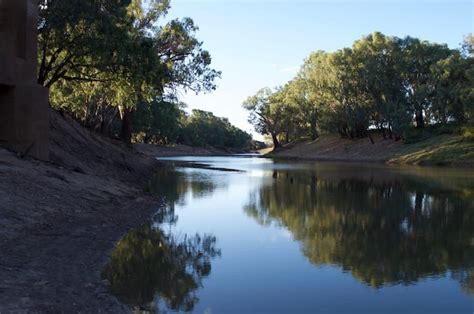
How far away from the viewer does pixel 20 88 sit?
68.7 ft

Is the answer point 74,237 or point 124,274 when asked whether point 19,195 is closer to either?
point 74,237

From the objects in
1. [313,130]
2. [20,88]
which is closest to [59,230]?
[20,88]

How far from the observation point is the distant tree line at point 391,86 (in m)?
66.7

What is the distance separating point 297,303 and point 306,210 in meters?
11.9

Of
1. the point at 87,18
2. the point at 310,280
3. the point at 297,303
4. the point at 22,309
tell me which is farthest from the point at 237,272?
the point at 87,18

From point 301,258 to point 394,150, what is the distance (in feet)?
205

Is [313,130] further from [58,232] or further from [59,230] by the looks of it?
[58,232]

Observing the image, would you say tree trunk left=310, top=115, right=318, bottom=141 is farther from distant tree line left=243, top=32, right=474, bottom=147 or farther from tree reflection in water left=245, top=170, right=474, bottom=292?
tree reflection in water left=245, top=170, right=474, bottom=292

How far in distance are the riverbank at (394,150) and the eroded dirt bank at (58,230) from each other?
4463 centimetres

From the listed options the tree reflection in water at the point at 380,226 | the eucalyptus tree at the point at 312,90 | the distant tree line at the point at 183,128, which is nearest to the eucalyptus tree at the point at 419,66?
the eucalyptus tree at the point at 312,90

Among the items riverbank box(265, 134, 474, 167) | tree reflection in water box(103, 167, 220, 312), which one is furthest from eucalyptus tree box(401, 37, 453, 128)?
tree reflection in water box(103, 167, 220, 312)

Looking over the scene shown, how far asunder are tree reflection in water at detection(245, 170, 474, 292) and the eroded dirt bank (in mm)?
5097

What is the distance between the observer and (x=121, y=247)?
1266 cm

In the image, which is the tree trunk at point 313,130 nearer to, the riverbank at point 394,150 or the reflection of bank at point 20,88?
the riverbank at point 394,150
